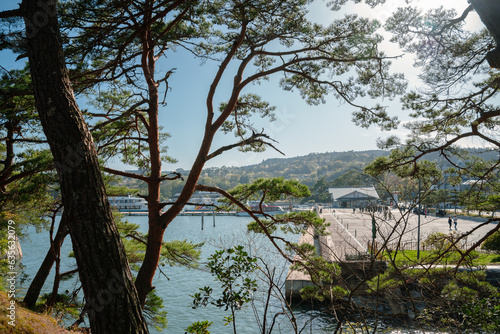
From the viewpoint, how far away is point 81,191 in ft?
5.71

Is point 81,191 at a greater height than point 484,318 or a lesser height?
greater

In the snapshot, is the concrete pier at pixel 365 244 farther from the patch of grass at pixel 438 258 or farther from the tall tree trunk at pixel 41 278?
the tall tree trunk at pixel 41 278

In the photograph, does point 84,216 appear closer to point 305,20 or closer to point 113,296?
point 113,296

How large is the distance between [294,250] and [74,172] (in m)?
3.14

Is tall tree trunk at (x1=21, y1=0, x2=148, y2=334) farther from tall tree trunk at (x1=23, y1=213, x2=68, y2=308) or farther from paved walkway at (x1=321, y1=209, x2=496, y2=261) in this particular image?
tall tree trunk at (x1=23, y1=213, x2=68, y2=308)

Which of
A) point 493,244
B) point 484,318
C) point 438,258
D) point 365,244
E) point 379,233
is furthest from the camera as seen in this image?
point 493,244

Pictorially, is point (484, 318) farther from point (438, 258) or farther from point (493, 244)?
point (493, 244)

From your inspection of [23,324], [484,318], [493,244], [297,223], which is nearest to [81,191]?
[23,324]

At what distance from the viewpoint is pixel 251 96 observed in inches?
217

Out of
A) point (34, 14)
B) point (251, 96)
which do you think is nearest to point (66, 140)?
point (34, 14)

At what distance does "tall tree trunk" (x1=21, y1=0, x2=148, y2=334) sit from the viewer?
1.66 m

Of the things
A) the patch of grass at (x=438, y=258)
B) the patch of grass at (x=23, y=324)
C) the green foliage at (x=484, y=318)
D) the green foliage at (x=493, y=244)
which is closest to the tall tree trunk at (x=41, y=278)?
the patch of grass at (x=23, y=324)

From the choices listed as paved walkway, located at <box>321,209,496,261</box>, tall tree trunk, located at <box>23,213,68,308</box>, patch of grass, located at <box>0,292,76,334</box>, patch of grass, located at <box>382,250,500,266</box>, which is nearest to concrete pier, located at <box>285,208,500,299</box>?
paved walkway, located at <box>321,209,496,261</box>

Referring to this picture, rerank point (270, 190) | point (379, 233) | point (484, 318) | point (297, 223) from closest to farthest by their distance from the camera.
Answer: point (379, 233) → point (484, 318) → point (270, 190) → point (297, 223)
